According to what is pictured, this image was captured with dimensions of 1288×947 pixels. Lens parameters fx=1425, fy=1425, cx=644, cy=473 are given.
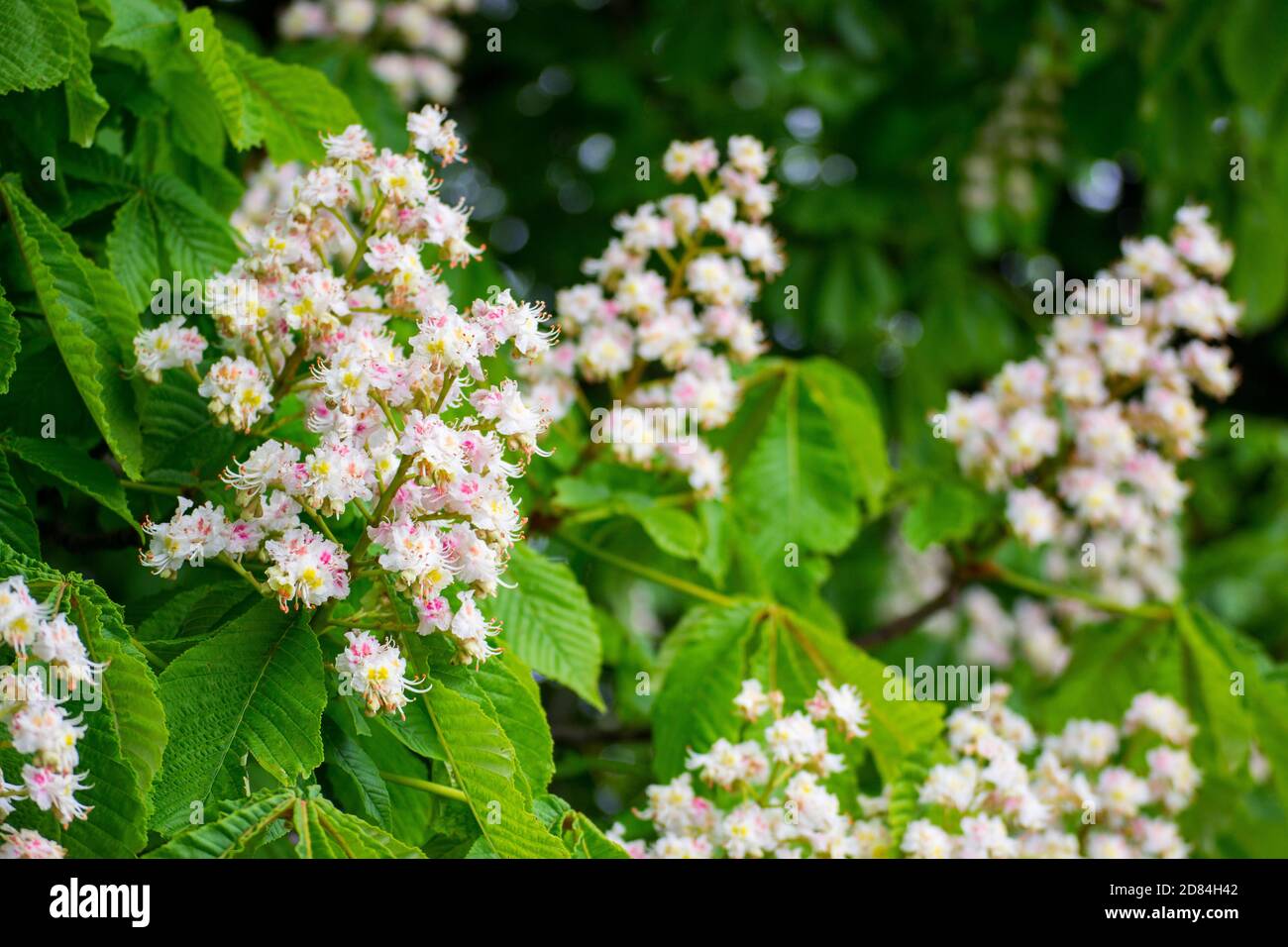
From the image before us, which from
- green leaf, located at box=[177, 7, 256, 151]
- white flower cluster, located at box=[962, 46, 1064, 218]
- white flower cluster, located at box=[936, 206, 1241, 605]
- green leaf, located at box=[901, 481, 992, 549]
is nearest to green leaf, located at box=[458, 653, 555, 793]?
green leaf, located at box=[177, 7, 256, 151]

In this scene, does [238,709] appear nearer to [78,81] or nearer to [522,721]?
[522,721]

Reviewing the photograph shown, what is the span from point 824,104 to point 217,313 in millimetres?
4296

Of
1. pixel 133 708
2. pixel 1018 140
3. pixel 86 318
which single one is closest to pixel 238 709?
pixel 133 708

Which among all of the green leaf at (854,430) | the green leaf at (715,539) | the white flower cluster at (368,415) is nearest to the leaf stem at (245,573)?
the white flower cluster at (368,415)

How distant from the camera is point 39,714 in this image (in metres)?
1.56

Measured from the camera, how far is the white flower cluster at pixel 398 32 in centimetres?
443

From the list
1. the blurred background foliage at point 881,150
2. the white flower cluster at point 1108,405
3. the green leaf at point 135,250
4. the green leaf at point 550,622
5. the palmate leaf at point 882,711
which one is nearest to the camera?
the green leaf at point 135,250

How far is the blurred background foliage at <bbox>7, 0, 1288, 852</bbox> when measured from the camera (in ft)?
15.8

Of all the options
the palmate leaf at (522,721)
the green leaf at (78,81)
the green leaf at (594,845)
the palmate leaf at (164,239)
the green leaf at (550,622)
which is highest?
the green leaf at (78,81)

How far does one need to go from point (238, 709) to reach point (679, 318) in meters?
1.47

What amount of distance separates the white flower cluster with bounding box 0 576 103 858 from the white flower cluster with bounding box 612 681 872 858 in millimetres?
1049

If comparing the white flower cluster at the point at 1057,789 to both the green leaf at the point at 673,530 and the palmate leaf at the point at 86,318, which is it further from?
the palmate leaf at the point at 86,318

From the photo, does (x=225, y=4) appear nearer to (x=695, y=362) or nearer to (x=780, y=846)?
(x=695, y=362)

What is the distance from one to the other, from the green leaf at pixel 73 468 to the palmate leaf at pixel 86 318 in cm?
5
